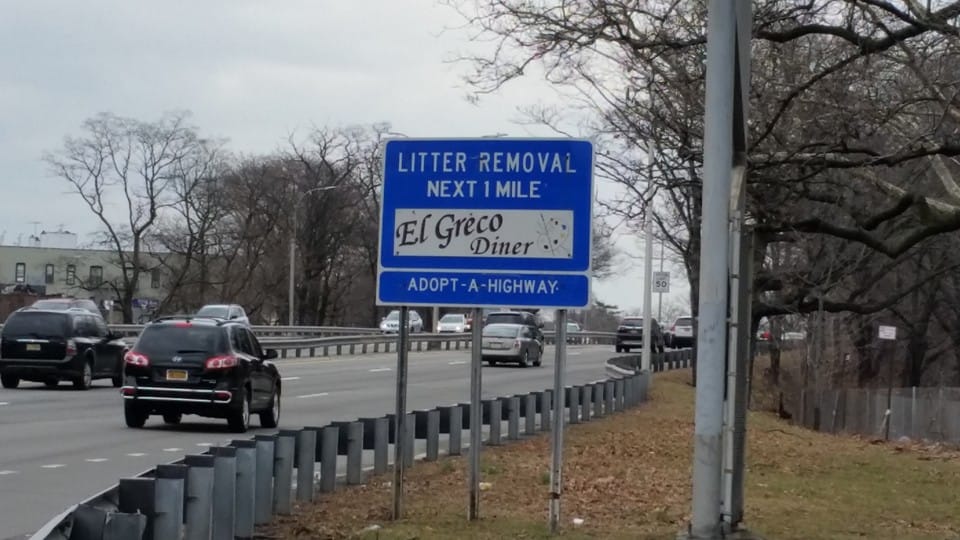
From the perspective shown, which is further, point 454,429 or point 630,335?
point 630,335

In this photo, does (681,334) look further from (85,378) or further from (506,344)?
(85,378)

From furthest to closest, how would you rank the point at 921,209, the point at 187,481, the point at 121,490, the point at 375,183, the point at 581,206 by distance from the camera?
the point at 375,183 → the point at 921,209 → the point at 581,206 → the point at 187,481 → the point at 121,490

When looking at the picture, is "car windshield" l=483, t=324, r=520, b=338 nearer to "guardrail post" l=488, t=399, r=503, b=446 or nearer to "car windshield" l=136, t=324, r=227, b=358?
"car windshield" l=136, t=324, r=227, b=358

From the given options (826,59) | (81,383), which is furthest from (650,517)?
(81,383)

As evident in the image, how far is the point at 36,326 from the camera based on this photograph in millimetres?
28438

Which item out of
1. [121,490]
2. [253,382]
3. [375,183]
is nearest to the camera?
[121,490]

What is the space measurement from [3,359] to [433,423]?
16.2 metres

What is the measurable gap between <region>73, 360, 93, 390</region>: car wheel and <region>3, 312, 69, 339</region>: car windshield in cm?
109

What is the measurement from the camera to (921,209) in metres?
14.3

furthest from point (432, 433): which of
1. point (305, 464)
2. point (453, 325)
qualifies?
point (453, 325)

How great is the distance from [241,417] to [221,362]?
90 centimetres

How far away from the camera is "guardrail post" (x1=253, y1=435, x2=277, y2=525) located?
10922mm

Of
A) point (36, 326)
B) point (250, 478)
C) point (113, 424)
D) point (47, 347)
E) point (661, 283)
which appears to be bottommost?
point (113, 424)

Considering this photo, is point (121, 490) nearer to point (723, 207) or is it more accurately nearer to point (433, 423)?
point (723, 207)
